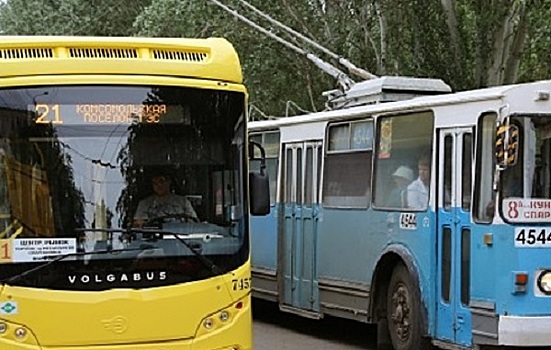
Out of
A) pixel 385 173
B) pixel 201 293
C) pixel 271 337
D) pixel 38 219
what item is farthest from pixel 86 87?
pixel 271 337

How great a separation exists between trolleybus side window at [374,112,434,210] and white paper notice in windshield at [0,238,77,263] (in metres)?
4.59

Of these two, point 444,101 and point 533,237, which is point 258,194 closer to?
point 533,237

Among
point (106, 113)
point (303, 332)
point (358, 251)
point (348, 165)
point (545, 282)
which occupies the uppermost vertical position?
point (106, 113)

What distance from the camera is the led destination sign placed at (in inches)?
336

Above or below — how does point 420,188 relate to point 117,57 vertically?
below

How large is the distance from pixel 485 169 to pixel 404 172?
5.49 ft

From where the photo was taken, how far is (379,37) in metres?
25.7

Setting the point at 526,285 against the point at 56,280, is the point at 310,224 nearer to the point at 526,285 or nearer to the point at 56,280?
the point at 526,285

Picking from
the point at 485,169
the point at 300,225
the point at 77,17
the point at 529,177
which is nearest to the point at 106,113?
the point at 485,169

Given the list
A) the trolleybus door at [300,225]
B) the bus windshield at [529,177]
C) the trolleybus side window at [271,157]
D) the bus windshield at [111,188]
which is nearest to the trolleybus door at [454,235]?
the bus windshield at [529,177]

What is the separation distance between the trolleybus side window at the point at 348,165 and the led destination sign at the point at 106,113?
468 cm

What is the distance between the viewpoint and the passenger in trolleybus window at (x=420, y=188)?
11838 millimetres

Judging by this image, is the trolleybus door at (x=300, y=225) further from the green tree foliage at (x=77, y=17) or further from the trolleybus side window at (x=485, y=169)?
the green tree foliage at (x=77, y=17)

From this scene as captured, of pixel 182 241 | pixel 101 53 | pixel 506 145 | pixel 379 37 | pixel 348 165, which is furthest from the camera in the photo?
pixel 379 37
